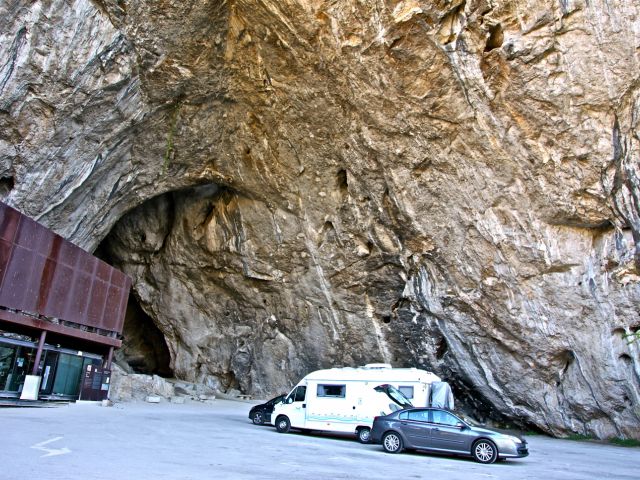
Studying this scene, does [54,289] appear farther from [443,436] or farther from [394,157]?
[443,436]

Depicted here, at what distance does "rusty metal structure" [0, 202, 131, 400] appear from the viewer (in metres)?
16.0

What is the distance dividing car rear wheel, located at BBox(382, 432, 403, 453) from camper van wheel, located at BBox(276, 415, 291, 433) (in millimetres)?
4414

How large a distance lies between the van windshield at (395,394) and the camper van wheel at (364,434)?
1062mm

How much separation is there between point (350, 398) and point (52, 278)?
11468mm

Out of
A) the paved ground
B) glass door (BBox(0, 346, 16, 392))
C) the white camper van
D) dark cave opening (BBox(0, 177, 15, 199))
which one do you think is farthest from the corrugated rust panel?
the white camper van

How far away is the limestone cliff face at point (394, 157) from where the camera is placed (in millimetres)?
15484

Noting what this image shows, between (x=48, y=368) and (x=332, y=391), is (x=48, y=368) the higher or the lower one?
the higher one

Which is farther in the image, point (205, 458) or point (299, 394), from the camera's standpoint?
point (299, 394)

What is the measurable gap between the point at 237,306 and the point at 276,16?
15248mm

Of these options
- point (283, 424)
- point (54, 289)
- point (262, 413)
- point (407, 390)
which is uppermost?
point (54, 289)

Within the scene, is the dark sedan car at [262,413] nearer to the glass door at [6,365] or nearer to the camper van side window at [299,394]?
the camper van side window at [299,394]

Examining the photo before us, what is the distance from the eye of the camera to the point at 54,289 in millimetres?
18016

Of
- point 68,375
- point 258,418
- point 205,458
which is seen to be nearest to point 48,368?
point 68,375

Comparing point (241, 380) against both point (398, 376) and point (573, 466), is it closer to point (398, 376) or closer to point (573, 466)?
point (398, 376)
